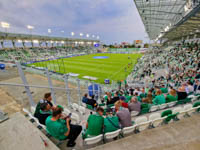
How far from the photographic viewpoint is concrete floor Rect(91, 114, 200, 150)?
2.10 metres

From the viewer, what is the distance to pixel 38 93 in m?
8.45

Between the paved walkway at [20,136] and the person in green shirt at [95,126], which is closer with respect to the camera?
the paved walkway at [20,136]

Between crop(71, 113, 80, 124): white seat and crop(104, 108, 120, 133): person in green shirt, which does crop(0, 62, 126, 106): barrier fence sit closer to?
crop(71, 113, 80, 124): white seat

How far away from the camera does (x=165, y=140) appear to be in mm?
2260

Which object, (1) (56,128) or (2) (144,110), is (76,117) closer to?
(1) (56,128)

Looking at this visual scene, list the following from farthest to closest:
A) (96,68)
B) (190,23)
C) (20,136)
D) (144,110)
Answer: (96,68) < (190,23) < (144,110) < (20,136)

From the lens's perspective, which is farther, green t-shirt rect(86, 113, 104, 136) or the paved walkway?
green t-shirt rect(86, 113, 104, 136)

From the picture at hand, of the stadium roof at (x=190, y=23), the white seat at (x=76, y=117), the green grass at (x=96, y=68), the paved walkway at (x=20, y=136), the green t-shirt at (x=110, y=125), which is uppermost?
the stadium roof at (x=190, y=23)

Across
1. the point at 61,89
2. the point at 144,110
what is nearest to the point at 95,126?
the point at 144,110

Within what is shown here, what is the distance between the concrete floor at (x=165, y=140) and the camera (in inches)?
82.8

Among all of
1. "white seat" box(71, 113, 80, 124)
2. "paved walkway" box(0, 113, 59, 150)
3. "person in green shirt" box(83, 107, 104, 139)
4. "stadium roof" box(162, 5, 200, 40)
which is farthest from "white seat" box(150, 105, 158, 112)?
"stadium roof" box(162, 5, 200, 40)

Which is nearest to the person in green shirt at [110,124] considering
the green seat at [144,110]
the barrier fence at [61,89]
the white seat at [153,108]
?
the green seat at [144,110]

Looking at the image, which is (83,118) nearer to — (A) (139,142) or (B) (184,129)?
(A) (139,142)

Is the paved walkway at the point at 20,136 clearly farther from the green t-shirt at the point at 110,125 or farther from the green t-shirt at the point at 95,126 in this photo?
the green t-shirt at the point at 110,125
